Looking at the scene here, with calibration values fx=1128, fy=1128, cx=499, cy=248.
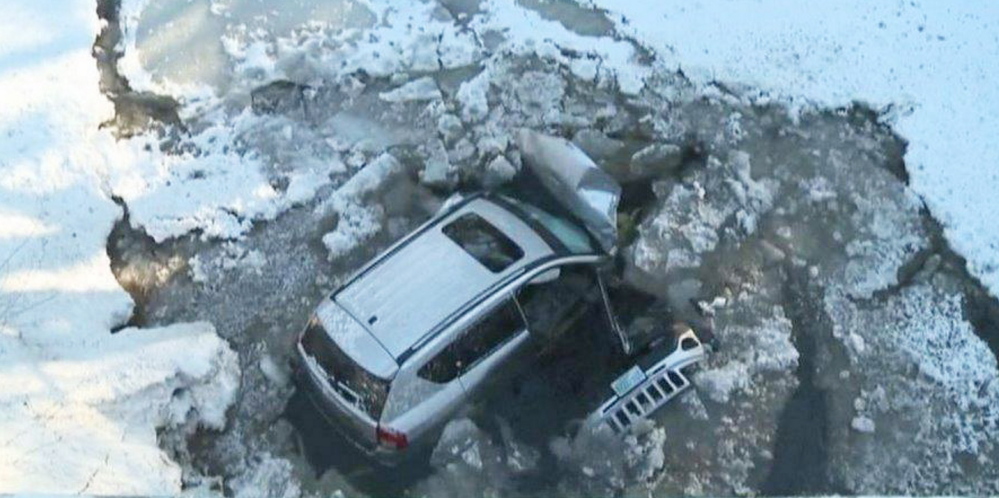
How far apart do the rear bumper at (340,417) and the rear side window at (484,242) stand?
1661mm

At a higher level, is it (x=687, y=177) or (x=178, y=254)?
(x=687, y=177)

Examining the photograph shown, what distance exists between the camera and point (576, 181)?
35.3ft

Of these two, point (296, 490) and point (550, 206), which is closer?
point (296, 490)

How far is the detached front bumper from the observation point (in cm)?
949

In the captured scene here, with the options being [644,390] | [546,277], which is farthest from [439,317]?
[644,390]

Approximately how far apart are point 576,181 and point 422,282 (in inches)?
83.5

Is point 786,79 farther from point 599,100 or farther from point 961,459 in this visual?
point 961,459

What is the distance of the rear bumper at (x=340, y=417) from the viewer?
921 cm

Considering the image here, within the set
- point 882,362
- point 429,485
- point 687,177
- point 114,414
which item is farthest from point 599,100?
point 114,414

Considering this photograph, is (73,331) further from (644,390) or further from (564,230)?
(644,390)

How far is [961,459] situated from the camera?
9.55 metres

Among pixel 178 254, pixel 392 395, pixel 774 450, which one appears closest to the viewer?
pixel 392 395

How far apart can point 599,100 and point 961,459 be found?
17.0 feet

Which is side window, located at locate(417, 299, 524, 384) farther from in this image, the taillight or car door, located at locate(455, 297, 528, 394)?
the taillight
